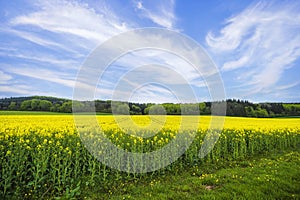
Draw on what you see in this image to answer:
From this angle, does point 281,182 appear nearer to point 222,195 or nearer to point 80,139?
point 222,195

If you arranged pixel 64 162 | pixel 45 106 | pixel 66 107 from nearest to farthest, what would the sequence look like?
pixel 64 162, pixel 66 107, pixel 45 106

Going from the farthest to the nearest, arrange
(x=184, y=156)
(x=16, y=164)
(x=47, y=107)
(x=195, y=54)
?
1. (x=47, y=107)
2. (x=195, y=54)
3. (x=184, y=156)
4. (x=16, y=164)

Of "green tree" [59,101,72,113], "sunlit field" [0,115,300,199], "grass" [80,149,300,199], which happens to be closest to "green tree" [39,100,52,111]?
"green tree" [59,101,72,113]

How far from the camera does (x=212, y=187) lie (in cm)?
688

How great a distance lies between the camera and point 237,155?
11.7m

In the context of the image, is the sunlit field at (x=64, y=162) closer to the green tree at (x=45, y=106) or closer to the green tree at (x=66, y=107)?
the green tree at (x=66, y=107)

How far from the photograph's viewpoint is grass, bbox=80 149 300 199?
6.04m

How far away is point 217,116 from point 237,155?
18.3ft

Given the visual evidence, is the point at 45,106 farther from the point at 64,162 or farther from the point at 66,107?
the point at 64,162

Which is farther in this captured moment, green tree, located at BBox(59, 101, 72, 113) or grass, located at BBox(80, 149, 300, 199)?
green tree, located at BBox(59, 101, 72, 113)

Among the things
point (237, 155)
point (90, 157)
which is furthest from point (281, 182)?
point (90, 157)

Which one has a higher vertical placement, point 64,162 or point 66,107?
point 66,107

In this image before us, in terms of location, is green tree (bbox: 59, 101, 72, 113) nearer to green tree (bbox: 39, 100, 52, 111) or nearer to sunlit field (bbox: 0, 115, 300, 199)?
green tree (bbox: 39, 100, 52, 111)

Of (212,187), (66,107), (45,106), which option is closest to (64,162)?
(212,187)
